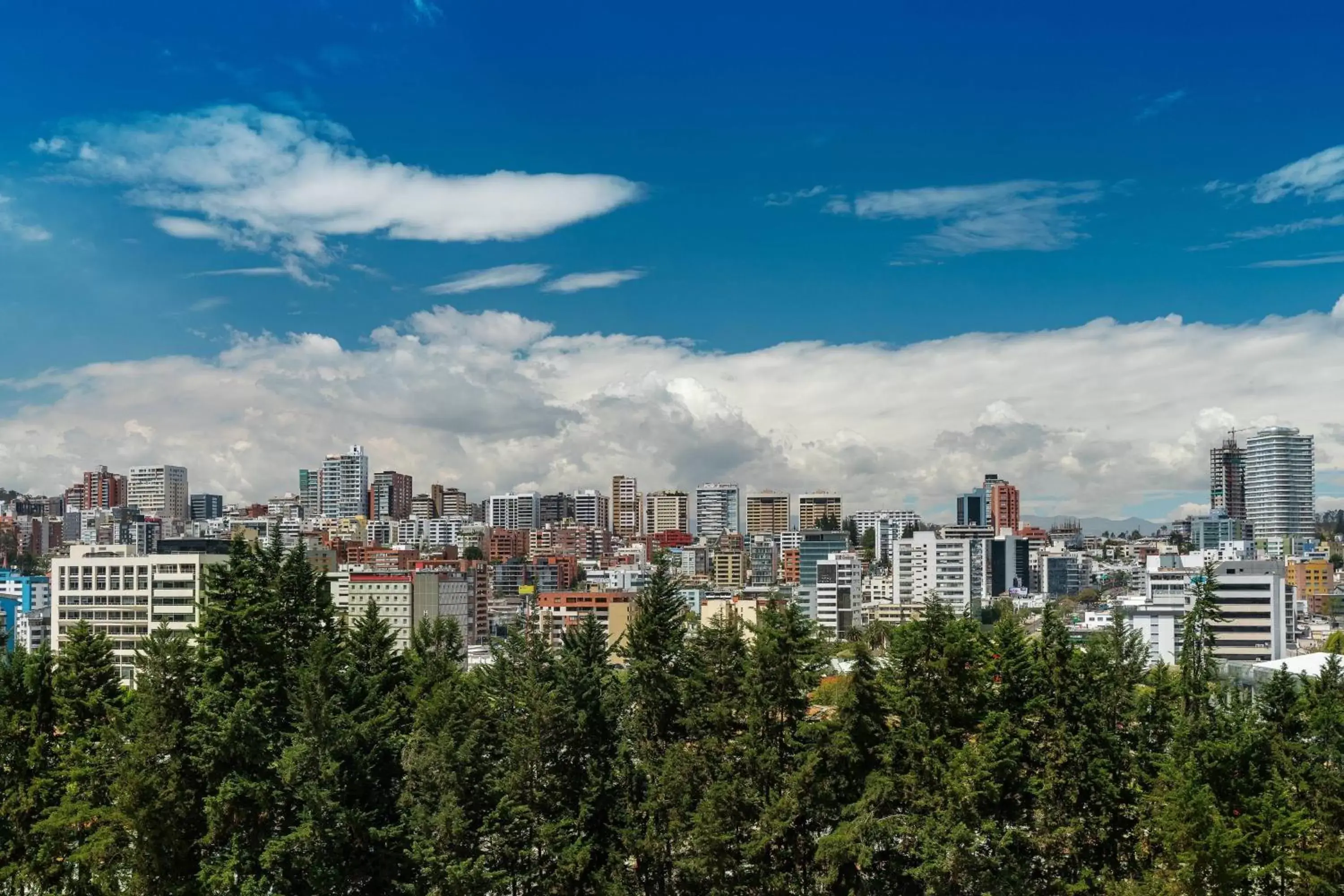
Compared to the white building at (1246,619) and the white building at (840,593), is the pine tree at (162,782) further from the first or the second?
the white building at (840,593)

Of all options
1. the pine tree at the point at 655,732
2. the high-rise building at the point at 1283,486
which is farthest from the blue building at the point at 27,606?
the high-rise building at the point at 1283,486

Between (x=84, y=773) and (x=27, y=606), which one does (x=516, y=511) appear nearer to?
(x=27, y=606)

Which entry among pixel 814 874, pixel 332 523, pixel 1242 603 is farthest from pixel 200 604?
pixel 332 523

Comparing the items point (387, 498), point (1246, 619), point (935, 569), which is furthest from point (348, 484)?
point (1246, 619)

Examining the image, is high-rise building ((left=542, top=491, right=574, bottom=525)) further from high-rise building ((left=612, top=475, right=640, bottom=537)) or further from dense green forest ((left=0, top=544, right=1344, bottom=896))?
dense green forest ((left=0, top=544, right=1344, bottom=896))

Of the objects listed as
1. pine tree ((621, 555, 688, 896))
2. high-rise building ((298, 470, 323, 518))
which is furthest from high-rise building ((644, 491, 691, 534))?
pine tree ((621, 555, 688, 896))

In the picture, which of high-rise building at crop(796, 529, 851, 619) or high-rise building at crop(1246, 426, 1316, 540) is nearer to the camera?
high-rise building at crop(796, 529, 851, 619)

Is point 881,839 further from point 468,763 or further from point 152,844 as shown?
point 152,844
